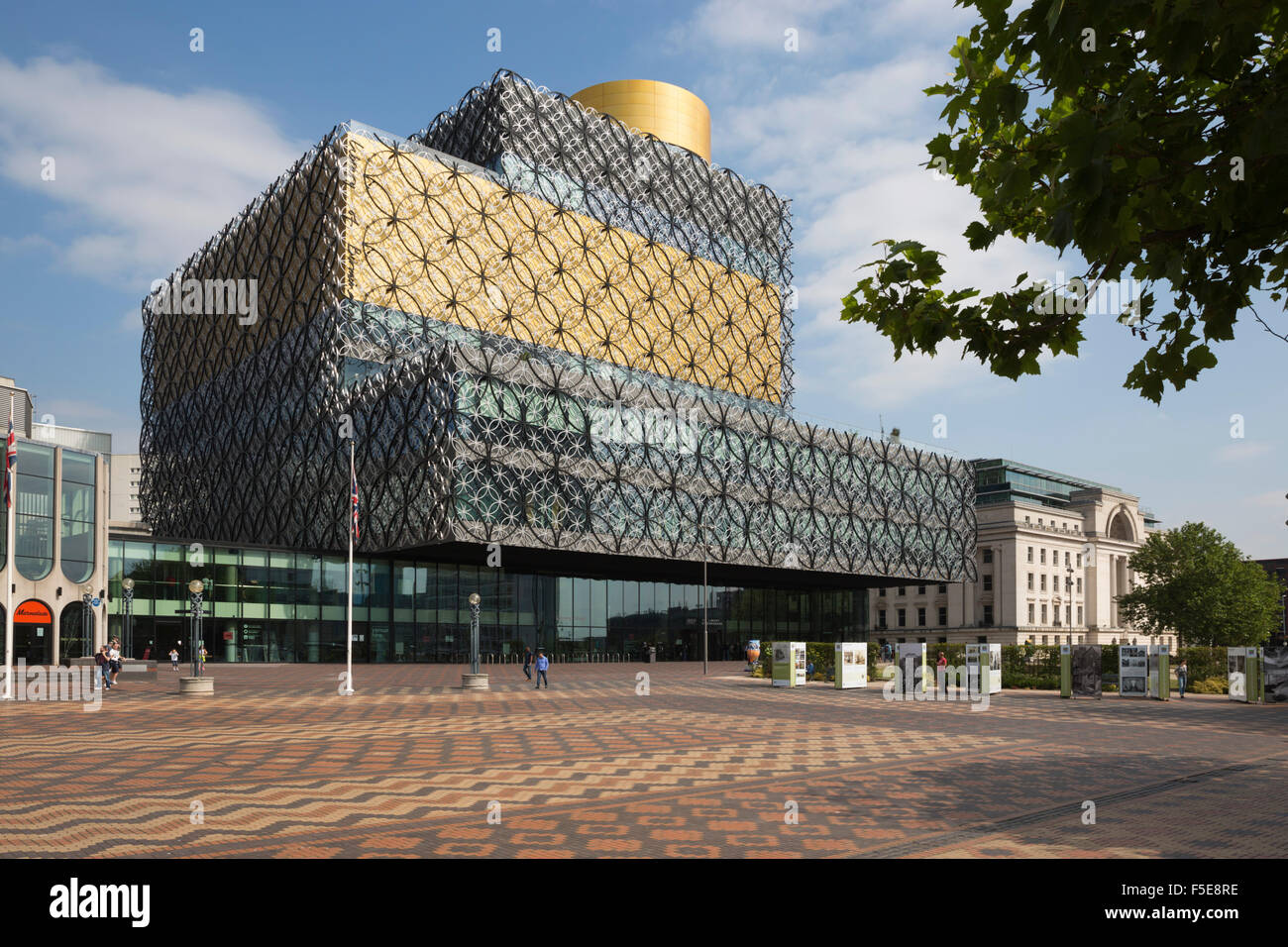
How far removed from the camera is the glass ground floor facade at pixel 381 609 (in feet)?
211

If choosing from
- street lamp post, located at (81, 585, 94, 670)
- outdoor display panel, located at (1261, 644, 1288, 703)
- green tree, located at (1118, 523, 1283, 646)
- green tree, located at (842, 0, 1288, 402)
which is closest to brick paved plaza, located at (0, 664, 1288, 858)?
green tree, located at (842, 0, 1288, 402)

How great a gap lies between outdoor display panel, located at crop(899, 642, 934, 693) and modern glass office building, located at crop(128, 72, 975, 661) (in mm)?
26396

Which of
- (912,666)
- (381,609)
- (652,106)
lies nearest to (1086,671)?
(912,666)

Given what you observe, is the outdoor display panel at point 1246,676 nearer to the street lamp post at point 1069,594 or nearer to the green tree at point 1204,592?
the green tree at point 1204,592

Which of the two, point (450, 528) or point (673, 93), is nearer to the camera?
point (450, 528)

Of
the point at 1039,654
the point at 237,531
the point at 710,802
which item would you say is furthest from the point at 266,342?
the point at 710,802

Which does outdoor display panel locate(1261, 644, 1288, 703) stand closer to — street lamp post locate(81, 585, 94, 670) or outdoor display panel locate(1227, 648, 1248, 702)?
outdoor display panel locate(1227, 648, 1248, 702)

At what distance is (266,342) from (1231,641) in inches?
3687

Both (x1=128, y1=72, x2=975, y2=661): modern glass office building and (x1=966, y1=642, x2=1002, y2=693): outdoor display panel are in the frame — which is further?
(x1=128, y1=72, x2=975, y2=661): modern glass office building

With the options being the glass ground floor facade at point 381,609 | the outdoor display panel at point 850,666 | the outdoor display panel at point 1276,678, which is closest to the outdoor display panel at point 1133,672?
the outdoor display panel at point 1276,678

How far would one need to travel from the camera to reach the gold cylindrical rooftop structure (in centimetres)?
10062

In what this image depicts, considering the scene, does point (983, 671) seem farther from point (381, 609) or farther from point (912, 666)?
point (381, 609)
